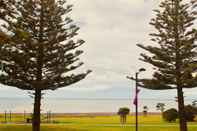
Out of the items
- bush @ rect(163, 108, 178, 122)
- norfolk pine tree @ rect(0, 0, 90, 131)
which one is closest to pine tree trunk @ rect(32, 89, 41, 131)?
norfolk pine tree @ rect(0, 0, 90, 131)

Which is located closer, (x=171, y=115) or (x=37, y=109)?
(x=37, y=109)

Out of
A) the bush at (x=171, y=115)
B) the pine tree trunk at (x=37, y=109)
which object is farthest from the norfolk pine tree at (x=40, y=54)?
the bush at (x=171, y=115)

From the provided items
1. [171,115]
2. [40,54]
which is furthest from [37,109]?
[171,115]

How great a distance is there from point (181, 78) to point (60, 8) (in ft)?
42.6

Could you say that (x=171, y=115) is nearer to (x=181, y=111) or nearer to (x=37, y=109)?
(x=181, y=111)

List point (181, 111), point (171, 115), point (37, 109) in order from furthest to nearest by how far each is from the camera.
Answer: point (171, 115), point (181, 111), point (37, 109)

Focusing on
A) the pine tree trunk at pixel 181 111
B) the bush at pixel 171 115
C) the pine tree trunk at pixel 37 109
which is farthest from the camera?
the bush at pixel 171 115

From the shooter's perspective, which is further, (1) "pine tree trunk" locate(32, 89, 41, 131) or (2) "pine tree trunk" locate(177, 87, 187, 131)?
(2) "pine tree trunk" locate(177, 87, 187, 131)

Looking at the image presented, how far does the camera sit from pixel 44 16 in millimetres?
44719

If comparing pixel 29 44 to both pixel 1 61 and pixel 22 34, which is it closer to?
pixel 1 61

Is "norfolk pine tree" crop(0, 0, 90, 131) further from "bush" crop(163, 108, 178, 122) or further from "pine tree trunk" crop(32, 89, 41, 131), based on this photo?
"bush" crop(163, 108, 178, 122)

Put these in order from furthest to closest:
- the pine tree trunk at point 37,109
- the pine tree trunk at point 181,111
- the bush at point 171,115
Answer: the bush at point 171,115, the pine tree trunk at point 181,111, the pine tree trunk at point 37,109

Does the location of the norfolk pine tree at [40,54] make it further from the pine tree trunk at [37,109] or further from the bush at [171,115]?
the bush at [171,115]

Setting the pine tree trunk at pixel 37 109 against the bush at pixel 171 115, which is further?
the bush at pixel 171 115
